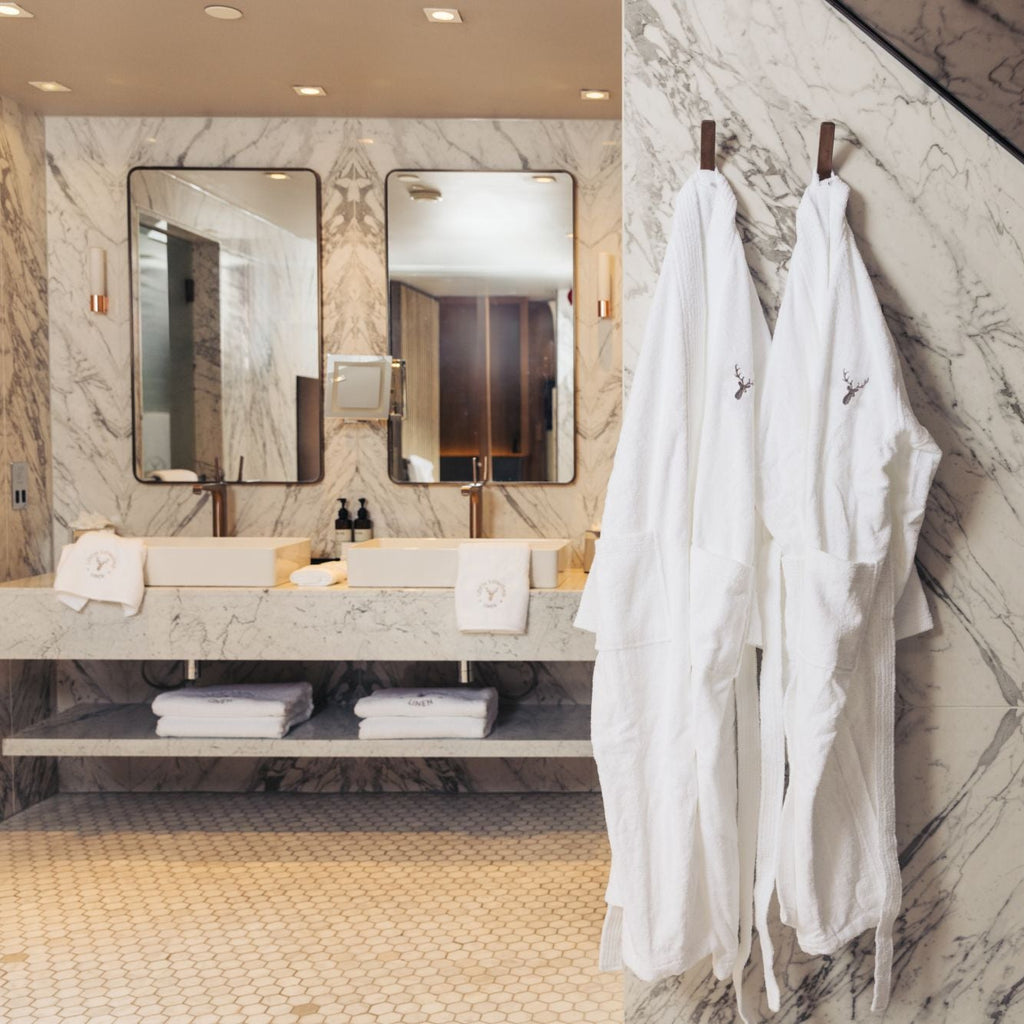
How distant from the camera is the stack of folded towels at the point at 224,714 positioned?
11.0ft

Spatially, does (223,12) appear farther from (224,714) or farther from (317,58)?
(224,714)

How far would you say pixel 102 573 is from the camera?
3.28m

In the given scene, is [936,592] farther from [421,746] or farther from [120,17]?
[120,17]

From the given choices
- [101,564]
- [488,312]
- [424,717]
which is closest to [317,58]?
[488,312]

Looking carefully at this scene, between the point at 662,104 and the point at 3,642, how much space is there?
2534mm

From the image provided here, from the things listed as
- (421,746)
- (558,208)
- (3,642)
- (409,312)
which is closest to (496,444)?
(409,312)

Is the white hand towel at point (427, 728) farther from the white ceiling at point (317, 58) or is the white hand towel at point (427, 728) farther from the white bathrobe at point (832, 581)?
the white ceiling at point (317, 58)

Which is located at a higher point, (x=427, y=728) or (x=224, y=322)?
(x=224, y=322)

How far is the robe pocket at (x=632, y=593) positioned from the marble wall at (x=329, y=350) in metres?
2.02

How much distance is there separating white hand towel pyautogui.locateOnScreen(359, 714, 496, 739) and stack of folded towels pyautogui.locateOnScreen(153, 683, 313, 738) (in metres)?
0.26

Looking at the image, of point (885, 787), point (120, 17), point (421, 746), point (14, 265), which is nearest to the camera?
point (885, 787)

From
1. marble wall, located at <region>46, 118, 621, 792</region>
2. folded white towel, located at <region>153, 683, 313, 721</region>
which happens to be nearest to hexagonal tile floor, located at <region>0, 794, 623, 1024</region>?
marble wall, located at <region>46, 118, 621, 792</region>

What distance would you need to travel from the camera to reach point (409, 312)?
383 centimetres

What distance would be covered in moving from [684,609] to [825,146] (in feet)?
2.63
